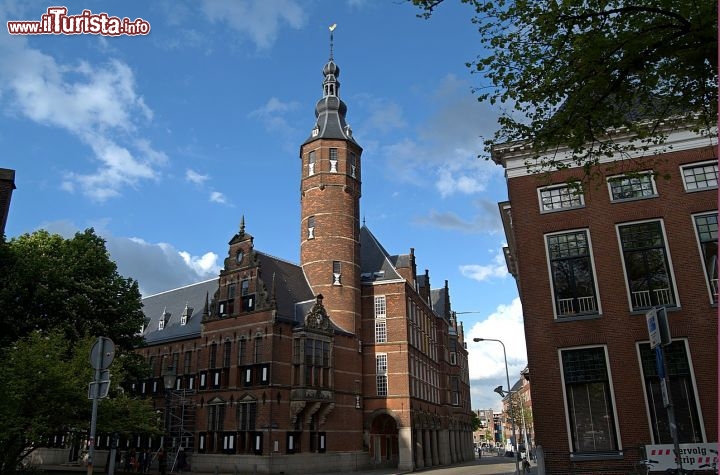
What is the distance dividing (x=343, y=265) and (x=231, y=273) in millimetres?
9498

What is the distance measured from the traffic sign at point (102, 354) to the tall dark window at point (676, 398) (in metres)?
17.2

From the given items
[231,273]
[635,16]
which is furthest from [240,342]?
[635,16]

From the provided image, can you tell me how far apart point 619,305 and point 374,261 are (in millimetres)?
33658

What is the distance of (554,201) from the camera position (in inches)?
878

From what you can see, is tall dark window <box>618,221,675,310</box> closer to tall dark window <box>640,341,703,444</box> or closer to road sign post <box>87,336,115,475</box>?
tall dark window <box>640,341,703,444</box>

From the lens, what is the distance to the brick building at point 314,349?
37312 mm

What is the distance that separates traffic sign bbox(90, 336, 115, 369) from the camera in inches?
409

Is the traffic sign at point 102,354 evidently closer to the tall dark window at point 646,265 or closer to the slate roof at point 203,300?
the tall dark window at point 646,265

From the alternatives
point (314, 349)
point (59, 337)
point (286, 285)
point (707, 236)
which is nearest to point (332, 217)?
point (286, 285)

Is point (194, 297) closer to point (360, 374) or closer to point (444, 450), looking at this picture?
point (360, 374)

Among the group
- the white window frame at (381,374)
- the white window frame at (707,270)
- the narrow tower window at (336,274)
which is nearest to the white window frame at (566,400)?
the white window frame at (707,270)

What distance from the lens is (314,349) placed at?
39.5m

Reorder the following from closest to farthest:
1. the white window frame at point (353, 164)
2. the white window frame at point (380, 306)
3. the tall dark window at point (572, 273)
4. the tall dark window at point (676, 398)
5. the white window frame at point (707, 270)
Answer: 1. the tall dark window at point (676, 398)
2. the white window frame at point (707, 270)
3. the tall dark window at point (572, 273)
4. the white window frame at point (380, 306)
5. the white window frame at point (353, 164)

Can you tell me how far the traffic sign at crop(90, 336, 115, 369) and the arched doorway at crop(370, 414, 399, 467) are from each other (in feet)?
122
